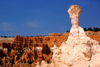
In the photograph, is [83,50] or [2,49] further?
[2,49]

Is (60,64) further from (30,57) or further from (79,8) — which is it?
(30,57)

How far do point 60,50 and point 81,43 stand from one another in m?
3.05

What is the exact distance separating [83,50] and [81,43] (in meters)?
0.85

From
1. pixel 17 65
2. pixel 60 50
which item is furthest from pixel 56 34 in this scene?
pixel 60 50

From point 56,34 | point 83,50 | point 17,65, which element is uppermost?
point 56,34

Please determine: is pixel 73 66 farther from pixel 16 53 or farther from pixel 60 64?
pixel 16 53

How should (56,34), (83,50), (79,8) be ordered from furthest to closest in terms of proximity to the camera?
(56,34), (79,8), (83,50)

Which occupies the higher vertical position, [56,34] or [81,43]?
[56,34]

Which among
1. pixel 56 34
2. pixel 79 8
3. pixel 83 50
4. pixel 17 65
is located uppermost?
pixel 56 34

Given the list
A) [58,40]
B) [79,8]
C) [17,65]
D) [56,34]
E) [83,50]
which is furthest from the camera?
[56,34]

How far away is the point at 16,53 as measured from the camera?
56938mm

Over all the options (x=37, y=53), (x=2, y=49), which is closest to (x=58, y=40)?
(x=37, y=53)

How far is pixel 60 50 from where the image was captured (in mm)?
17719

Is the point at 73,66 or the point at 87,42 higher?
the point at 87,42
